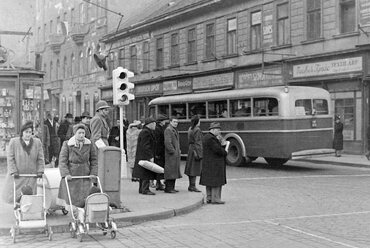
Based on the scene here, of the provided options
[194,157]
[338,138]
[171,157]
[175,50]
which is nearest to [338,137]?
[338,138]

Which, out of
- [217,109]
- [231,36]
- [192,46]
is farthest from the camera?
[192,46]

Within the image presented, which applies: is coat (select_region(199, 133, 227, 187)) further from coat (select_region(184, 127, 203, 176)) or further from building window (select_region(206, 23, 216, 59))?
building window (select_region(206, 23, 216, 59))

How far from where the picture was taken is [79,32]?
48.5 meters

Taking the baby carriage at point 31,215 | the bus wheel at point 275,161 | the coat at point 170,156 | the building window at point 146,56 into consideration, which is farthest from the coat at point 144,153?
the building window at point 146,56

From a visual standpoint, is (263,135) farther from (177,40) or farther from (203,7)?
(177,40)

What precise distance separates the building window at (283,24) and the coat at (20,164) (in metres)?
19.7

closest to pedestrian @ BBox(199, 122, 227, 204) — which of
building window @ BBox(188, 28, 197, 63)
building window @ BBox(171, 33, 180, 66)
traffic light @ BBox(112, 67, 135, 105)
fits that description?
traffic light @ BBox(112, 67, 135, 105)

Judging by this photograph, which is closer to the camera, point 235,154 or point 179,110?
point 235,154

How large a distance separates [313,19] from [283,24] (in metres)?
2.00

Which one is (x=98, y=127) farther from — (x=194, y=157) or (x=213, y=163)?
(x=194, y=157)

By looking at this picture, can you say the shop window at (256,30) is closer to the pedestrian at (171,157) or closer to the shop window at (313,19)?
the shop window at (313,19)

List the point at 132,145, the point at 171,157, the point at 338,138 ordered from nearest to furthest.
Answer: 1. the point at 171,157
2. the point at 132,145
3. the point at 338,138

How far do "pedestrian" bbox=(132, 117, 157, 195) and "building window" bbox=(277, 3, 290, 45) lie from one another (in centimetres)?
1600

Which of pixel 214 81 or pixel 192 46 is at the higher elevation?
pixel 192 46
